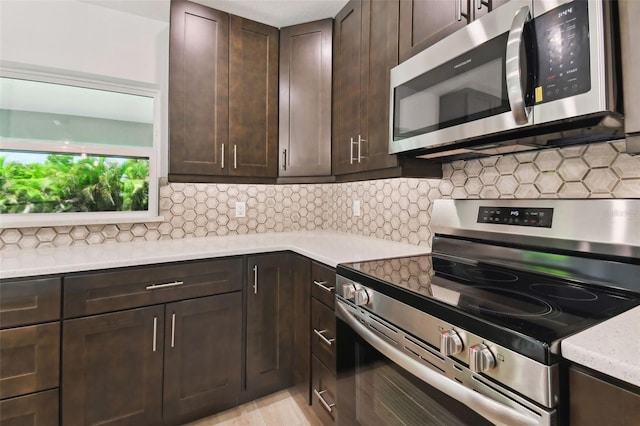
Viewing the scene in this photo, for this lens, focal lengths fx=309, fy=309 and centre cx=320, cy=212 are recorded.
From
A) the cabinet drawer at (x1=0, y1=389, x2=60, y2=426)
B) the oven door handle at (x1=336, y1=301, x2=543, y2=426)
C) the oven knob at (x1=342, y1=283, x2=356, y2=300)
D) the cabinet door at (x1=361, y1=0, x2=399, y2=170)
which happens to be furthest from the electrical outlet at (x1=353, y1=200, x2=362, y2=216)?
the cabinet drawer at (x1=0, y1=389, x2=60, y2=426)

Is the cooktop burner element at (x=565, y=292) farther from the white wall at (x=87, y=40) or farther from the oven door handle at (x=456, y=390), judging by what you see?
the white wall at (x=87, y=40)

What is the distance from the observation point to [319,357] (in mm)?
1566

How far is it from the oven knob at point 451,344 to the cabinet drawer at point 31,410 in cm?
158

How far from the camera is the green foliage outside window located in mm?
1766

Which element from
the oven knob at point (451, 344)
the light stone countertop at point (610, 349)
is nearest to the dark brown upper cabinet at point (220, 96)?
the oven knob at point (451, 344)

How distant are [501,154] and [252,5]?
1.73 metres

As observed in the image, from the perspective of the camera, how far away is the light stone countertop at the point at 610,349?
19.6 inches

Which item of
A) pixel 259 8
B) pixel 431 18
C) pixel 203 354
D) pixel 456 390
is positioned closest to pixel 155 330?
pixel 203 354

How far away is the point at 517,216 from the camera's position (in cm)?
117

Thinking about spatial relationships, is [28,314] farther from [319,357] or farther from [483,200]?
[483,200]

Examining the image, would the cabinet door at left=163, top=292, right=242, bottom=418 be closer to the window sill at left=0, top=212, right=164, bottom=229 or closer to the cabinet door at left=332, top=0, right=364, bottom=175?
the window sill at left=0, top=212, right=164, bottom=229

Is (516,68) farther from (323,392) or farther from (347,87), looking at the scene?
(323,392)

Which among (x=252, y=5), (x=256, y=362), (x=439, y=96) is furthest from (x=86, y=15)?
(x=256, y=362)

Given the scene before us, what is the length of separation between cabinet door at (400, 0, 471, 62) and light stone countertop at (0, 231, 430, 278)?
95cm
